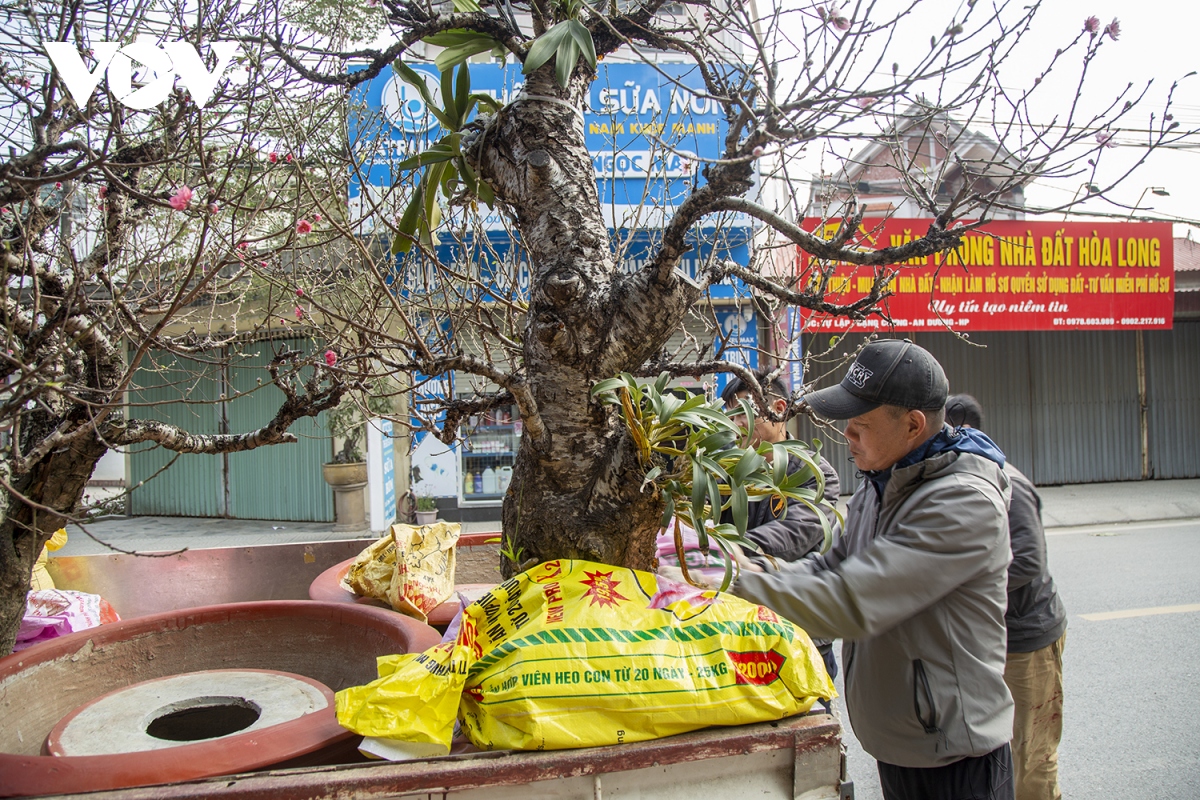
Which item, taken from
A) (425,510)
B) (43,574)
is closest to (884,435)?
(43,574)

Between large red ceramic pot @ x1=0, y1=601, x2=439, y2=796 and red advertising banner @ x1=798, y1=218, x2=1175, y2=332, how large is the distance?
8.71 metres

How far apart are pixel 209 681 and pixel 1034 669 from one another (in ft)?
9.95

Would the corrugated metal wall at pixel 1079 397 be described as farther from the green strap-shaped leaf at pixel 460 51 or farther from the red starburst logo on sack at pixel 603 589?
the red starburst logo on sack at pixel 603 589

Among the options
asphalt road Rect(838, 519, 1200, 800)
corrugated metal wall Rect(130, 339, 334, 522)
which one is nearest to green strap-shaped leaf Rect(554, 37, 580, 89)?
asphalt road Rect(838, 519, 1200, 800)

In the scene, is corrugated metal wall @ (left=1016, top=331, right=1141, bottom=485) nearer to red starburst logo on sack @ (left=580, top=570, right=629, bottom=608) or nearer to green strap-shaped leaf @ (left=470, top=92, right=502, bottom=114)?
green strap-shaped leaf @ (left=470, top=92, right=502, bottom=114)

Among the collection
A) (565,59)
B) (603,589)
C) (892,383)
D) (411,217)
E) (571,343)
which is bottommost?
(603,589)

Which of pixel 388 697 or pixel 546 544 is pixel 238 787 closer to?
pixel 388 697

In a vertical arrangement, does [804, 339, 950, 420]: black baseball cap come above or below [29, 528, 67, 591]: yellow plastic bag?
above

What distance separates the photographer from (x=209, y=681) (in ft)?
9.02

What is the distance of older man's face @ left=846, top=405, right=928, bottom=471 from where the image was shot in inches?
82.2

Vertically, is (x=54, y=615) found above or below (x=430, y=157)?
below

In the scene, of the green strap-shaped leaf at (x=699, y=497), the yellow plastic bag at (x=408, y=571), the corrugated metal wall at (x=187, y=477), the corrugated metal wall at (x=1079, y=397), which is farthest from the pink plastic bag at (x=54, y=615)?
the corrugated metal wall at (x=1079, y=397)

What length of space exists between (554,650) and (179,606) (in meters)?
2.89

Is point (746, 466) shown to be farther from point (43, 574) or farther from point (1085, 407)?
point (1085, 407)
